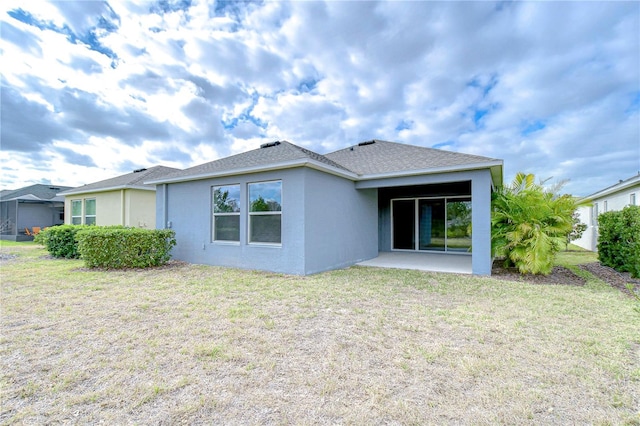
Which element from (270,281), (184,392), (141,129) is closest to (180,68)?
(141,129)

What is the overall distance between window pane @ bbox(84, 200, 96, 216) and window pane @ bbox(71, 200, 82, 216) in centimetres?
55

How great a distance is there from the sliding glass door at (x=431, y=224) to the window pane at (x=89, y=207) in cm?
1495

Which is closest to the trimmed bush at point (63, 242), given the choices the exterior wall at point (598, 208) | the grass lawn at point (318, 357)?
the grass lawn at point (318, 357)

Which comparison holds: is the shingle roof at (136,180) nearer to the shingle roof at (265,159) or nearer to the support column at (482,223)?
the shingle roof at (265,159)

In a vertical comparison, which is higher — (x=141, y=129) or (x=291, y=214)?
(x=141, y=129)

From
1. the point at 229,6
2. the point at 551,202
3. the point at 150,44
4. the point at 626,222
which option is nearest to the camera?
the point at 551,202

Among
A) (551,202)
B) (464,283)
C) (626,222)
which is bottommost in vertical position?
(464,283)

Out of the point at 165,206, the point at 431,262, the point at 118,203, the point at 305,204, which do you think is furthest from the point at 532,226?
the point at 118,203

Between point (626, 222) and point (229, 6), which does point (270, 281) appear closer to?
point (229, 6)

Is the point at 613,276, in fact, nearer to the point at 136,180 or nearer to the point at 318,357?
the point at 318,357

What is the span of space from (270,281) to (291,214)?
1.83 m

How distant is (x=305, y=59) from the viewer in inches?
433

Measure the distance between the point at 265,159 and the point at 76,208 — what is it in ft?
44.8

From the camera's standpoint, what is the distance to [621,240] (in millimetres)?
8461
